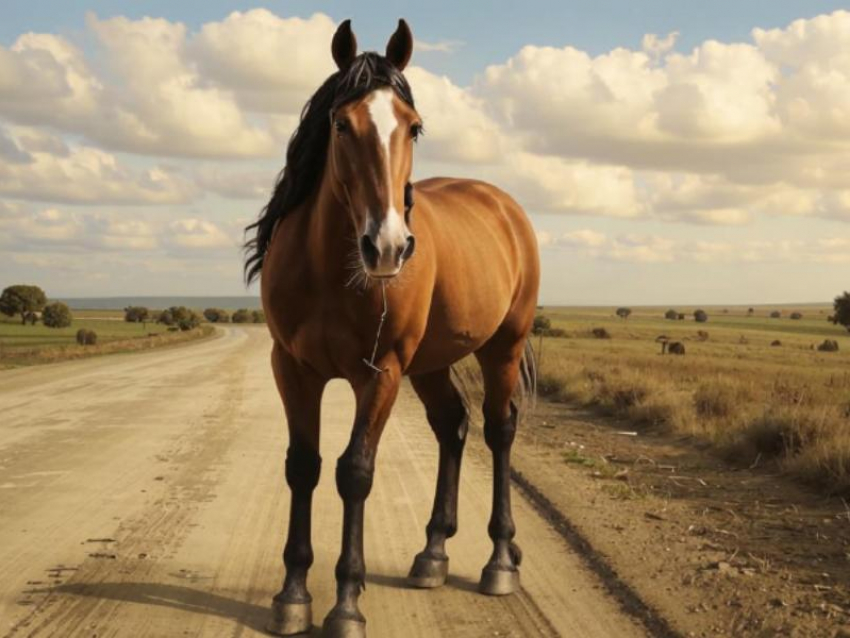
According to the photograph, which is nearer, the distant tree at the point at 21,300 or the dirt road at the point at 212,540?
the dirt road at the point at 212,540

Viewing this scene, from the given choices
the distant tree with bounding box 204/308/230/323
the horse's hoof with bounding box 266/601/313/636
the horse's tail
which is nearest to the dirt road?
the horse's hoof with bounding box 266/601/313/636

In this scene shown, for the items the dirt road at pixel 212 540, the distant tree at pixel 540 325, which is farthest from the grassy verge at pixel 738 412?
A: the distant tree at pixel 540 325

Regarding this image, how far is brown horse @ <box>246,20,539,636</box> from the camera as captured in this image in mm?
3498

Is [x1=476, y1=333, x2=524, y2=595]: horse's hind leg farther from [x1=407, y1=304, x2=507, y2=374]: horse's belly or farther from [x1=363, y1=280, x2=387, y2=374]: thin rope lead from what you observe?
[x1=363, y1=280, x2=387, y2=374]: thin rope lead

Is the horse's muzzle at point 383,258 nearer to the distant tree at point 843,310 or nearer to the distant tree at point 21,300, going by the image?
the distant tree at point 843,310

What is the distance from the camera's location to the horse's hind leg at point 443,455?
4.91 meters

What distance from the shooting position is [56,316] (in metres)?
76.6

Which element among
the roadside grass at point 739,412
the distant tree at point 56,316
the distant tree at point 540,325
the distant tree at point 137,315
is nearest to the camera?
the roadside grass at point 739,412

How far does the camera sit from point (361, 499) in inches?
157

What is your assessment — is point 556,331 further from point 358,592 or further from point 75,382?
point 358,592

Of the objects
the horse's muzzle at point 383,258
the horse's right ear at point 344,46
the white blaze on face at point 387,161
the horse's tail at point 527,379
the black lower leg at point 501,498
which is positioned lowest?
the black lower leg at point 501,498

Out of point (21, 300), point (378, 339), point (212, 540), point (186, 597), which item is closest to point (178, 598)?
point (186, 597)

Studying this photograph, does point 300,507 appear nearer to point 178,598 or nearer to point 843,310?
point 178,598

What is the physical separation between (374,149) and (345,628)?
2.20 m
